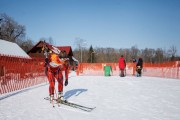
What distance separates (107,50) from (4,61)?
142 metres

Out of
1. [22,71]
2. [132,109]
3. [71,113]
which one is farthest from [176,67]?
[71,113]

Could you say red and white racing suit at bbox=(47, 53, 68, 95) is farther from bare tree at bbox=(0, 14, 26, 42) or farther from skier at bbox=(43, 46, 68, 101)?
bare tree at bbox=(0, 14, 26, 42)

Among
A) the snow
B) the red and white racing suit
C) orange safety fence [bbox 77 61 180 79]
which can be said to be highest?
the snow

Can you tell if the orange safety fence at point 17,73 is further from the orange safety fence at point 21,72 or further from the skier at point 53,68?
the skier at point 53,68

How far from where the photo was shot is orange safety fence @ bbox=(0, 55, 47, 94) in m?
11.5

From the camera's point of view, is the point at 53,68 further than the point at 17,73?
No

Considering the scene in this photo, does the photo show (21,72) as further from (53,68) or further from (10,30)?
(10,30)

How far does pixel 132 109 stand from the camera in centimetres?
684

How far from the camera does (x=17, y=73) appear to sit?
1332 cm

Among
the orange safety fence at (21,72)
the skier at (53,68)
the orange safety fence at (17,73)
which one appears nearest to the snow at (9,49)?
the orange safety fence at (21,72)

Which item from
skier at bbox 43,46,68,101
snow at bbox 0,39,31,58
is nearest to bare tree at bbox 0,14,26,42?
snow at bbox 0,39,31,58

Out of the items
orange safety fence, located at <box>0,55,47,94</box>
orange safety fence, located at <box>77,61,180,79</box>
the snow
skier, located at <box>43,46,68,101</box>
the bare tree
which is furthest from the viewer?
the bare tree

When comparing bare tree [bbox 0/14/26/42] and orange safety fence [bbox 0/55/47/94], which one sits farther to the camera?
bare tree [bbox 0/14/26/42]

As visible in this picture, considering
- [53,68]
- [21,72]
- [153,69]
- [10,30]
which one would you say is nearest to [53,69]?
[53,68]
